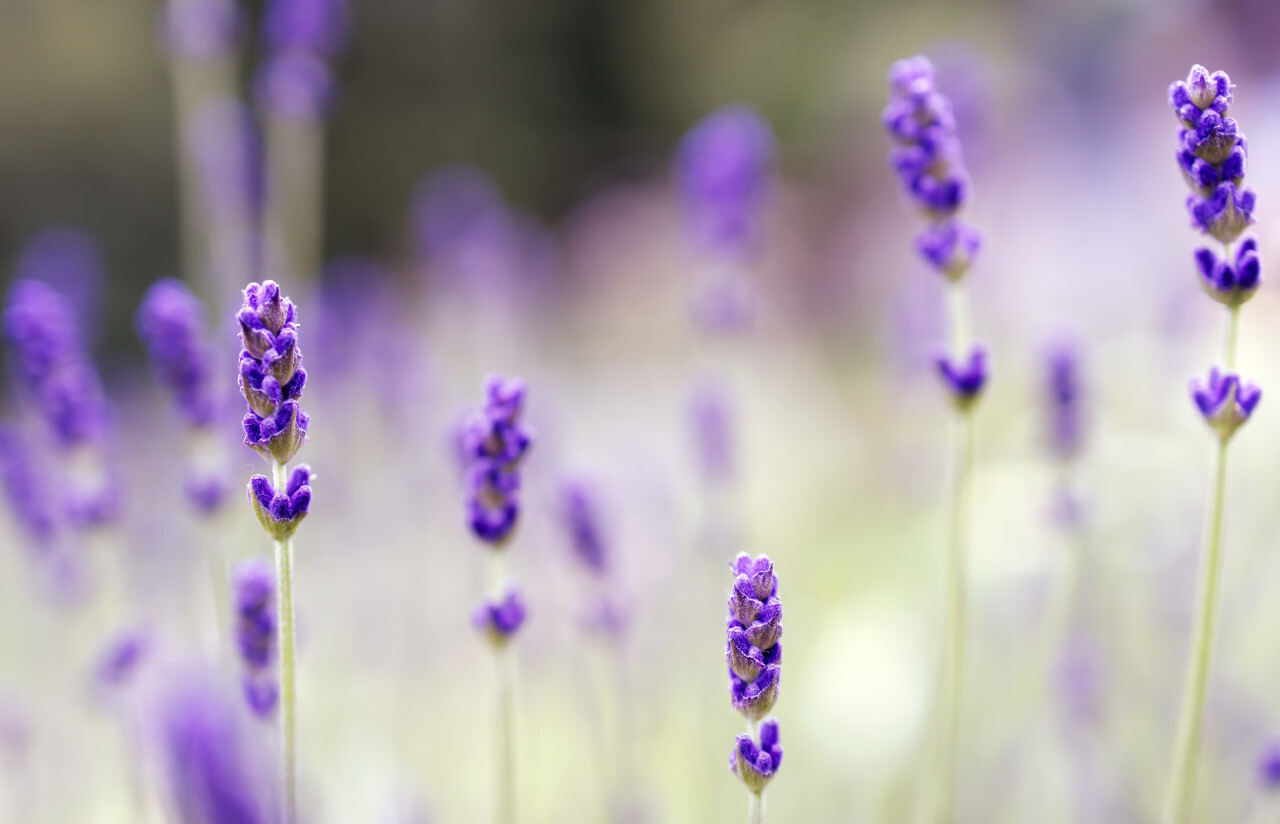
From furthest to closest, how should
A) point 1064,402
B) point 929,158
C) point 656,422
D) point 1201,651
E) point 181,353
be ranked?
point 656,422, point 1064,402, point 181,353, point 929,158, point 1201,651

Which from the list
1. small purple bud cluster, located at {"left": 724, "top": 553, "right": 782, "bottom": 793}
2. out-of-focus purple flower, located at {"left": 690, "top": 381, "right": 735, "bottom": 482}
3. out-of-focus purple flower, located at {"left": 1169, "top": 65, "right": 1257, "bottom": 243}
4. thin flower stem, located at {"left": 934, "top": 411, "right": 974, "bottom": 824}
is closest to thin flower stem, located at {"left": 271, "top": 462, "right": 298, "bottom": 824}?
small purple bud cluster, located at {"left": 724, "top": 553, "right": 782, "bottom": 793}

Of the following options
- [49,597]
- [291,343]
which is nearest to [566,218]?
[49,597]

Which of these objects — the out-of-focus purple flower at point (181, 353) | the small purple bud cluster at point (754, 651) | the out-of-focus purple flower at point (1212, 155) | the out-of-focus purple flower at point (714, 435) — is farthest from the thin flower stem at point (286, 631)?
the out-of-focus purple flower at point (714, 435)

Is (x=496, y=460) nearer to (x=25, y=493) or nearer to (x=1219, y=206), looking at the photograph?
(x=1219, y=206)

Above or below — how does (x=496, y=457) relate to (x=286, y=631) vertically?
above

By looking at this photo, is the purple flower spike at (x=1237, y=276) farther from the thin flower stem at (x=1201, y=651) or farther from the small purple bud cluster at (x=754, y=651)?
the small purple bud cluster at (x=754, y=651)

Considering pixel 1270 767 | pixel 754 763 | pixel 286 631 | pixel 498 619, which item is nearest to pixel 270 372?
pixel 286 631

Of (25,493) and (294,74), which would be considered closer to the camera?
(25,493)

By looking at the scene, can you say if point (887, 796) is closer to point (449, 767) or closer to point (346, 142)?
point (449, 767)
